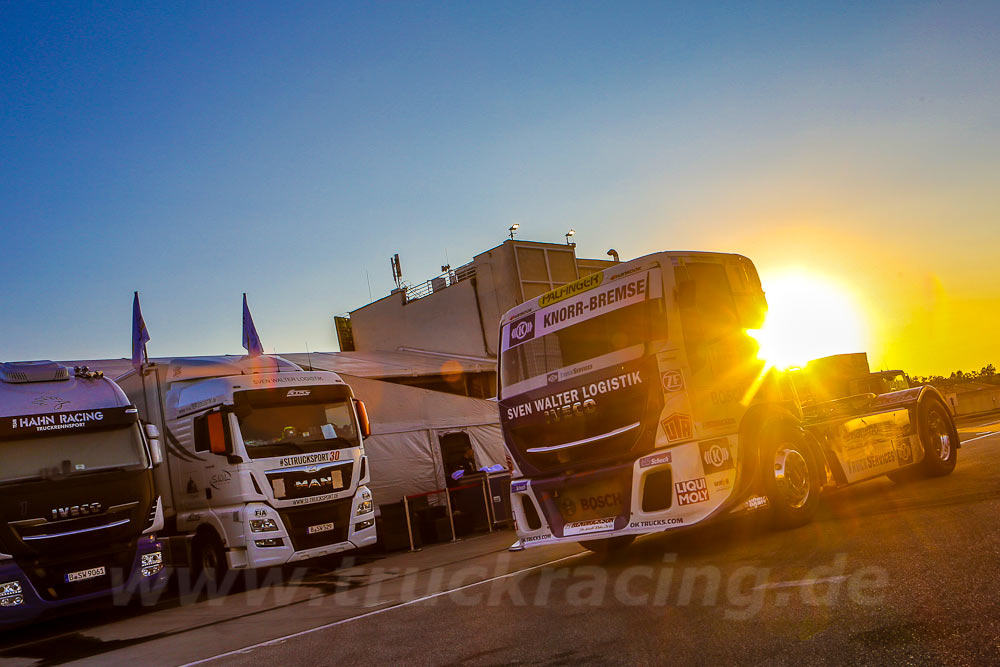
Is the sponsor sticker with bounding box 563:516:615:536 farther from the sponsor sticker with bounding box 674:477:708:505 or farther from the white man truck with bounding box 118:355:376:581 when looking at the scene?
the white man truck with bounding box 118:355:376:581

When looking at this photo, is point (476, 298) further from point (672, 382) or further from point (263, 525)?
point (672, 382)

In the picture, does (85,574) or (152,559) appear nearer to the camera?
(85,574)

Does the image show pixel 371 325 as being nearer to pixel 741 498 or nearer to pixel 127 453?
pixel 127 453

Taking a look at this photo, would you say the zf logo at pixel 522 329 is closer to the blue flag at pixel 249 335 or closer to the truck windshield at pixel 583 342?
the truck windshield at pixel 583 342

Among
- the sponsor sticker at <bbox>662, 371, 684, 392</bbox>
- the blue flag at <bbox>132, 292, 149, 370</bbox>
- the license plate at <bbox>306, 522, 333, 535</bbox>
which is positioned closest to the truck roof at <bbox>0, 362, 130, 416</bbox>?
the license plate at <bbox>306, 522, 333, 535</bbox>

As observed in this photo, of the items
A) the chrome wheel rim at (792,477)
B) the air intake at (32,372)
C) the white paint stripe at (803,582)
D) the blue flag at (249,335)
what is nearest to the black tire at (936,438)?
the chrome wheel rim at (792,477)

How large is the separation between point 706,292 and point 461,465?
11.9 meters

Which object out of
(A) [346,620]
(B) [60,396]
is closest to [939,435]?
(A) [346,620]

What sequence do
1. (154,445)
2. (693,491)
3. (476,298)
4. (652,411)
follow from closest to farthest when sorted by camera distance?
(693,491) → (652,411) → (154,445) → (476,298)

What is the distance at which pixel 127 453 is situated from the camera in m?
11.4

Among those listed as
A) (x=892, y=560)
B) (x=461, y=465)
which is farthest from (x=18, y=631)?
(x=892, y=560)

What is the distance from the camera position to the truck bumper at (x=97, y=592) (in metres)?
9.80

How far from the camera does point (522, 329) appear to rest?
876 centimetres

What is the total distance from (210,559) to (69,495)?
293cm
